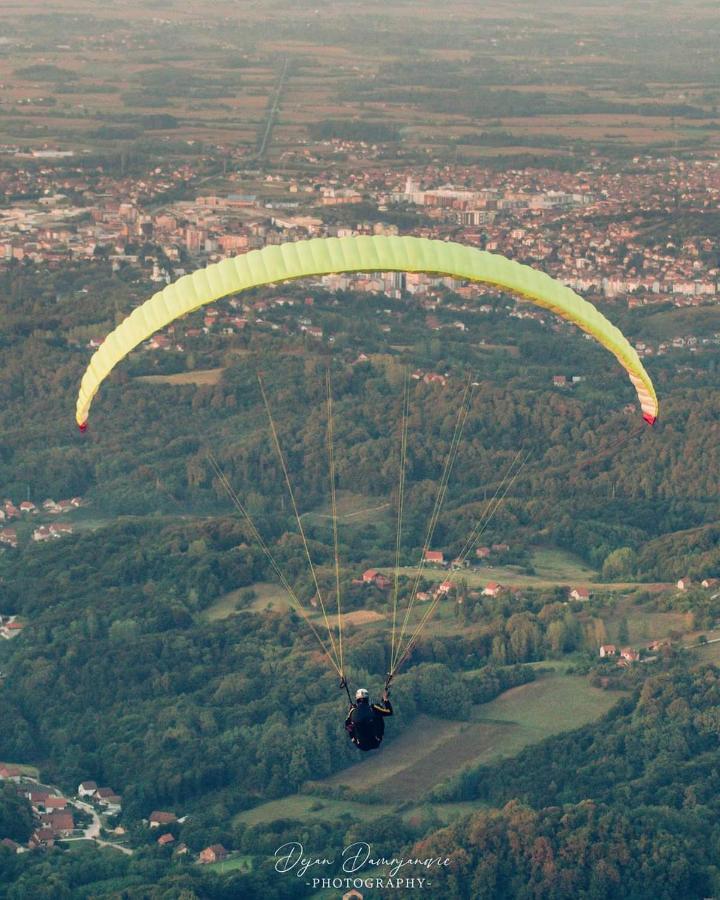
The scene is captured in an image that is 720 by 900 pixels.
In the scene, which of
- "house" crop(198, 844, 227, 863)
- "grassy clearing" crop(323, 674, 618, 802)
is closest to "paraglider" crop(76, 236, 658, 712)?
"house" crop(198, 844, 227, 863)

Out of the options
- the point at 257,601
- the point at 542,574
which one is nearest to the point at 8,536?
the point at 257,601

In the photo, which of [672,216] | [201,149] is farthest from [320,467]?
[201,149]

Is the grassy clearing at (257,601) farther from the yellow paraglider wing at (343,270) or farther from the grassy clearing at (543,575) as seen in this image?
the yellow paraglider wing at (343,270)

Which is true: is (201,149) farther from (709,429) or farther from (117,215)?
(709,429)

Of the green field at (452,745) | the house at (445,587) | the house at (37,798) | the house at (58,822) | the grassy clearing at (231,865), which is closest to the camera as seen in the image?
the grassy clearing at (231,865)

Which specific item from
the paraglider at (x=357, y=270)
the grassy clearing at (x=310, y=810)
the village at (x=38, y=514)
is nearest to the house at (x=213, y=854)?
the grassy clearing at (x=310, y=810)
